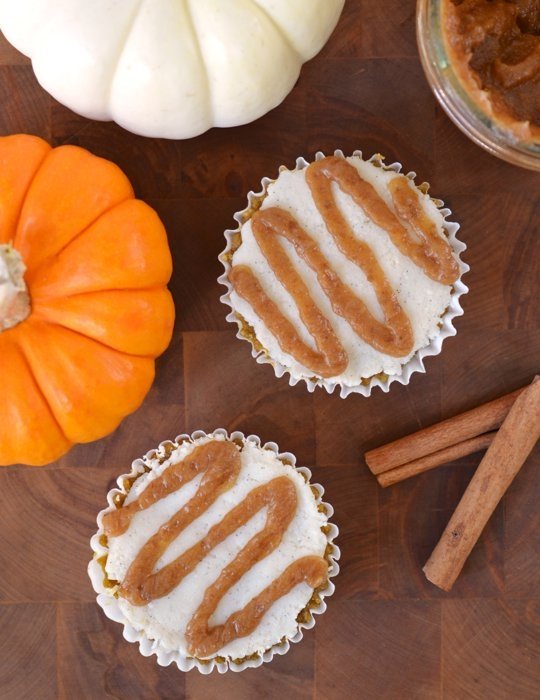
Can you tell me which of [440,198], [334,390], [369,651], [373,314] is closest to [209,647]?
[369,651]

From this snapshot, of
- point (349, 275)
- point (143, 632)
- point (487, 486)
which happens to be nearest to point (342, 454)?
point (487, 486)

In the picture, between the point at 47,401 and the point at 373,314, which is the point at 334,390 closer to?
the point at 373,314

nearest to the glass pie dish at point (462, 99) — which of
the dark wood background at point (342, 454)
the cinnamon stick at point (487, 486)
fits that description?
the dark wood background at point (342, 454)

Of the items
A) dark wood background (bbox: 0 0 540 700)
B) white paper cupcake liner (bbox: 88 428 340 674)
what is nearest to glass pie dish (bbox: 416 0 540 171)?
dark wood background (bbox: 0 0 540 700)

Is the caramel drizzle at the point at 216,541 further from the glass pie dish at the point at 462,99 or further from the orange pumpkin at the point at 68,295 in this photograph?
the glass pie dish at the point at 462,99

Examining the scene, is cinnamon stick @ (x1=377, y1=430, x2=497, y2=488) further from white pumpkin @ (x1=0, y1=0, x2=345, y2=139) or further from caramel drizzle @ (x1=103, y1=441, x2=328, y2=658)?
white pumpkin @ (x1=0, y1=0, x2=345, y2=139)

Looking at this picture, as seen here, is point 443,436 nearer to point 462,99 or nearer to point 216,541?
point 216,541
